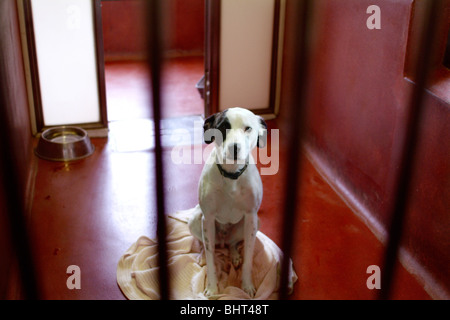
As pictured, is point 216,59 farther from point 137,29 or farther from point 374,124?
point 137,29

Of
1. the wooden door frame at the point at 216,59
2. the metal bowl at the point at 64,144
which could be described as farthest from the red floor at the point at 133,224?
the wooden door frame at the point at 216,59

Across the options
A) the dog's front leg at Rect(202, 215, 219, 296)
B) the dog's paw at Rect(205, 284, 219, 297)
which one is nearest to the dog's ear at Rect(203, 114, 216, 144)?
the dog's front leg at Rect(202, 215, 219, 296)

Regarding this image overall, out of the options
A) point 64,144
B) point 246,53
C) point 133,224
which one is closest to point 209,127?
point 133,224

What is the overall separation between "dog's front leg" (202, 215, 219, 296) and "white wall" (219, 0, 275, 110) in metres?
2.55

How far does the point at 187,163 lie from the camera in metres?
4.46

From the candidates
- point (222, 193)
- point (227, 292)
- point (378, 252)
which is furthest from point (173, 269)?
point (378, 252)

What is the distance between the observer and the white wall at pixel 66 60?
4.40 metres

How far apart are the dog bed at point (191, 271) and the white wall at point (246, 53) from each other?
7.32 ft

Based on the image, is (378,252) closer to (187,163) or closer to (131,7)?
(187,163)

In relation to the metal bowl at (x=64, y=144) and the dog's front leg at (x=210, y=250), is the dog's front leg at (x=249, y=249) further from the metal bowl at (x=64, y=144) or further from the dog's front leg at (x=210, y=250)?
the metal bowl at (x=64, y=144)

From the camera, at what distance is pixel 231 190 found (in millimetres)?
2564

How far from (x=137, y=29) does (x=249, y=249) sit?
17.3 feet

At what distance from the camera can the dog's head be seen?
7.66 ft

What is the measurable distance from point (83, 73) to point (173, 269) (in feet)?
7.65
